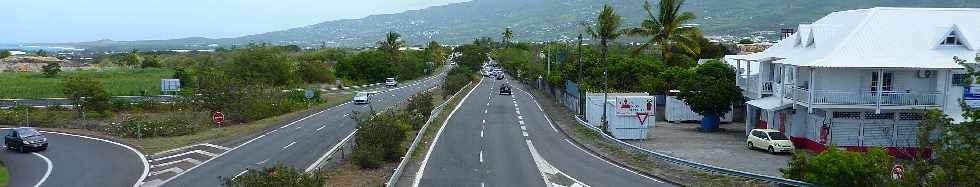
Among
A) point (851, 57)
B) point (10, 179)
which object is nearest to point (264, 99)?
point (10, 179)

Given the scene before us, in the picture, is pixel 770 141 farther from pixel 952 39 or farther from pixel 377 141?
pixel 377 141

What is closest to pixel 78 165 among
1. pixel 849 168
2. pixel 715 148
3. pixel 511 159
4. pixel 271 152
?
pixel 271 152

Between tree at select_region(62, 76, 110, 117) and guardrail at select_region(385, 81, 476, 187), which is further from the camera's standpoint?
tree at select_region(62, 76, 110, 117)

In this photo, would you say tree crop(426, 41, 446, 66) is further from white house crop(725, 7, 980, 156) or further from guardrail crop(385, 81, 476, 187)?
white house crop(725, 7, 980, 156)

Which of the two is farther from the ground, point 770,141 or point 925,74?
point 925,74

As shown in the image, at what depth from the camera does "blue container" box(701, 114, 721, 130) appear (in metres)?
40.0

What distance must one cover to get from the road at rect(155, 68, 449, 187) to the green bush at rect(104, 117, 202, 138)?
176 inches

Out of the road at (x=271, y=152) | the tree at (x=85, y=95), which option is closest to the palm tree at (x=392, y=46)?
the tree at (x=85, y=95)

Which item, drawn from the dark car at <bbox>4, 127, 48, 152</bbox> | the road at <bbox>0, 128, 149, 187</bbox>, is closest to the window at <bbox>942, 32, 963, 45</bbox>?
the road at <bbox>0, 128, 149, 187</bbox>

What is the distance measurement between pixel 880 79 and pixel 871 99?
895 mm

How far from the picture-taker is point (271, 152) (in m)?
31.6

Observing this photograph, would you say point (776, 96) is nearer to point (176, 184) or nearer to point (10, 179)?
point (176, 184)

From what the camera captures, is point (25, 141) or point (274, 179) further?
point (25, 141)

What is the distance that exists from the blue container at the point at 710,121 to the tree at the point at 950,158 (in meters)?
25.0
